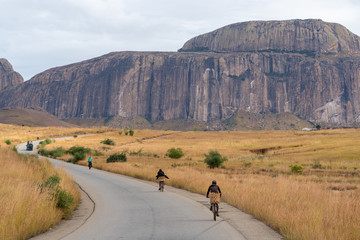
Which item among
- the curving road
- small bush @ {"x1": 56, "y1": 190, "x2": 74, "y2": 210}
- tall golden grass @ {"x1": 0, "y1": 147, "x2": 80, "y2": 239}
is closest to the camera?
tall golden grass @ {"x1": 0, "y1": 147, "x2": 80, "y2": 239}

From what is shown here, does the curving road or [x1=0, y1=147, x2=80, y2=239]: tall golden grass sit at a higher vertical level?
[x1=0, y1=147, x2=80, y2=239]: tall golden grass

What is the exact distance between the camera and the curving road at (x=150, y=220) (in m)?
11.3

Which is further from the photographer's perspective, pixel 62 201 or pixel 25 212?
pixel 62 201

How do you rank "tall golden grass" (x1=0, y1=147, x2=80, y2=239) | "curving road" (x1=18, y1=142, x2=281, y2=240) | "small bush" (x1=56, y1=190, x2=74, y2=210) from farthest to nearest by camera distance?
1. "small bush" (x1=56, y1=190, x2=74, y2=210)
2. "curving road" (x1=18, y1=142, x2=281, y2=240)
3. "tall golden grass" (x1=0, y1=147, x2=80, y2=239)

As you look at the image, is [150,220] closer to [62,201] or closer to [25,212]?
[62,201]

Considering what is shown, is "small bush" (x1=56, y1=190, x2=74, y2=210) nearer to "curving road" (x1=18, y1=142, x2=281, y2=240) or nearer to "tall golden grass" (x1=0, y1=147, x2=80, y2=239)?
"tall golden grass" (x1=0, y1=147, x2=80, y2=239)

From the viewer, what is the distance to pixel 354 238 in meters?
9.84

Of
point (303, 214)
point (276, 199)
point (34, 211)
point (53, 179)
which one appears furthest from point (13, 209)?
point (276, 199)

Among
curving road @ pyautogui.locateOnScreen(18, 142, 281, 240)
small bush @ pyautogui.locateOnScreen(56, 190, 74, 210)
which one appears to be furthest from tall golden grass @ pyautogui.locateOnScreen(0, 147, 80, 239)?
curving road @ pyautogui.locateOnScreen(18, 142, 281, 240)

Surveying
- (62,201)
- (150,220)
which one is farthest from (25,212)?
(150,220)

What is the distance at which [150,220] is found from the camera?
13.7 m

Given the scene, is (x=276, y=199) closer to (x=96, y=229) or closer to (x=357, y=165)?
(x=96, y=229)

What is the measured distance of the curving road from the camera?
1128 cm

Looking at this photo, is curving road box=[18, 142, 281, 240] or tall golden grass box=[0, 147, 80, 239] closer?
tall golden grass box=[0, 147, 80, 239]
